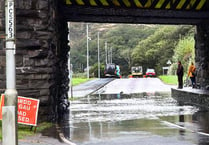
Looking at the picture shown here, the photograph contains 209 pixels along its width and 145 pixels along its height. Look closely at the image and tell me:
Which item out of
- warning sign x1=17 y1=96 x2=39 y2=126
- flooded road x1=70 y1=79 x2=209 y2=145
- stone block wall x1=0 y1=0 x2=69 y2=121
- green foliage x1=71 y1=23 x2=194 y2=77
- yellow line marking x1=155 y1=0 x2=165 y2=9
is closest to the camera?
flooded road x1=70 y1=79 x2=209 y2=145

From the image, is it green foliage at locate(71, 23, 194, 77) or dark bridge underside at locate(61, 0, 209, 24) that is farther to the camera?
green foliage at locate(71, 23, 194, 77)

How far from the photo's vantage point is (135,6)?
21750 millimetres

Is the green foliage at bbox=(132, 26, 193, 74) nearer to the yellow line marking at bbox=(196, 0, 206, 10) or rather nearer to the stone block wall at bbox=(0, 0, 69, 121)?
the yellow line marking at bbox=(196, 0, 206, 10)

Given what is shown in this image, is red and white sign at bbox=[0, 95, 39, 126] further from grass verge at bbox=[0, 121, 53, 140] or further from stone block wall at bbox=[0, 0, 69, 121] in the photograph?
stone block wall at bbox=[0, 0, 69, 121]

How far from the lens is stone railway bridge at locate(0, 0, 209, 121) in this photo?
15.0 meters

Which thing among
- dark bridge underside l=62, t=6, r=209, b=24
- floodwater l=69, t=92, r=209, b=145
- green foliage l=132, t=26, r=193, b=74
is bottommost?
floodwater l=69, t=92, r=209, b=145

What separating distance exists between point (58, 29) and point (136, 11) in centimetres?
430

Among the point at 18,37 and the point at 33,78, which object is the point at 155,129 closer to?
the point at 33,78

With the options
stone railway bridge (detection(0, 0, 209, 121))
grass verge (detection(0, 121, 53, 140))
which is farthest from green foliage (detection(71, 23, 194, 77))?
grass verge (detection(0, 121, 53, 140))

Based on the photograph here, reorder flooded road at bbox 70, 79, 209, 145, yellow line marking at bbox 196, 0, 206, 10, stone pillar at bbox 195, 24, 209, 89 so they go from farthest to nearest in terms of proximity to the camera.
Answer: stone pillar at bbox 195, 24, 209, 89 → yellow line marking at bbox 196, 0, 206, 10 → flooded road at bbox 70, 79, 209, 145

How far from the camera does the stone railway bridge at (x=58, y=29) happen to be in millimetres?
14969

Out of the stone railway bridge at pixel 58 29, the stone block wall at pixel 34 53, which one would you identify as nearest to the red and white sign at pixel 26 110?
the stone railway bridge at pixel 58 29

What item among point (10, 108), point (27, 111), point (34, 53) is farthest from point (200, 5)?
point (10, 108)

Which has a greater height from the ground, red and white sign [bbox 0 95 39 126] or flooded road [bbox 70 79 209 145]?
red and white sign [bbox 0 95 39 126]
